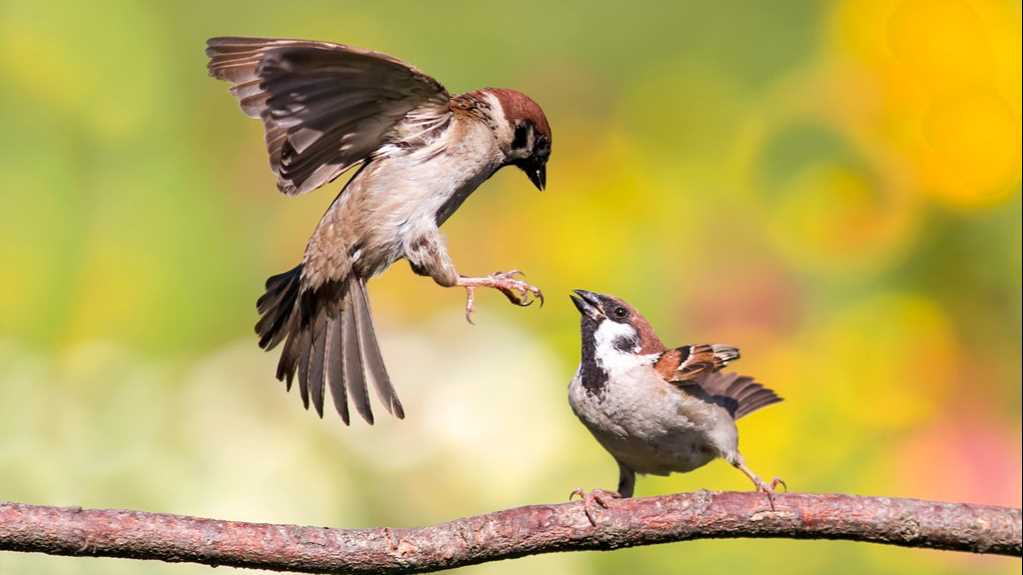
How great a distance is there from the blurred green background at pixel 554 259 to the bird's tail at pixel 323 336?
1.31 metres

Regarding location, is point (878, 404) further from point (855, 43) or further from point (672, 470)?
point (672, 470)

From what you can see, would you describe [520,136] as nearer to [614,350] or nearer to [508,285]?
[508,285]

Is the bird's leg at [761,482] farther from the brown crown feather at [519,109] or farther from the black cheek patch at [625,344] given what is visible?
the brown crown feather at [519,109]

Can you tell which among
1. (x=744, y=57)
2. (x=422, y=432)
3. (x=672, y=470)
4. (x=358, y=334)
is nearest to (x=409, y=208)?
(x=358, y=334)

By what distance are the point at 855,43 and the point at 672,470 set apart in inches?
97.2

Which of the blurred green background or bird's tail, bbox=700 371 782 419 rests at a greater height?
the blurred green background

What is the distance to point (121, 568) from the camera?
4.20 m

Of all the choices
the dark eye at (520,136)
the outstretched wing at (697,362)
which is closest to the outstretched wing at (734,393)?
the outstretched wing at (697,362)

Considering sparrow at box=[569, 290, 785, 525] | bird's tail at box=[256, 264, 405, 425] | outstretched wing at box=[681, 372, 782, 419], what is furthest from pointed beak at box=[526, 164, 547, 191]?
outstretched wing at box=[681, 372, 782, 419]

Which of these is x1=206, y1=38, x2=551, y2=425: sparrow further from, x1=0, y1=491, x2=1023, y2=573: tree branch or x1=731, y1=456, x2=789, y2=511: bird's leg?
x1=731, y1=456, x2=789, y2=511: bird's leg

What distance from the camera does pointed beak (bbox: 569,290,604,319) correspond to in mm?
3170

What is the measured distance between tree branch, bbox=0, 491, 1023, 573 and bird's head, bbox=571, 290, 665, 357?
2.11 feet

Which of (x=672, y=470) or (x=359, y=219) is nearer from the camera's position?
(x=359, y=219)

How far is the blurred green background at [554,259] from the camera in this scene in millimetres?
4297
